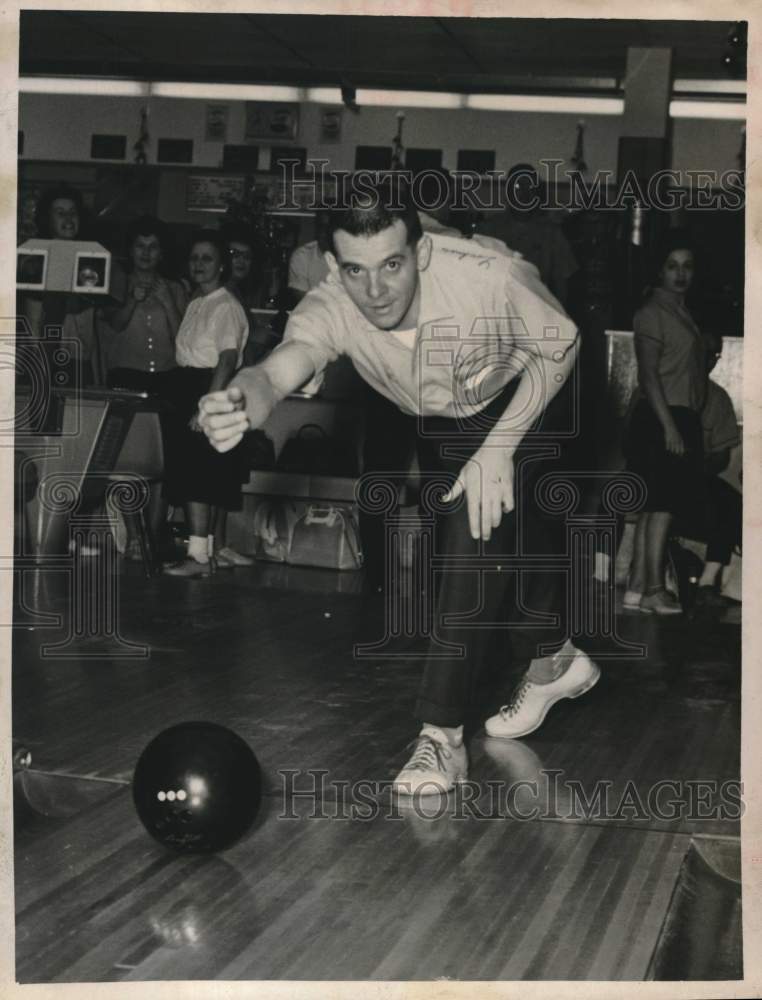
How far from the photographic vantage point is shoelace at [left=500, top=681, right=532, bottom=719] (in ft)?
10.9

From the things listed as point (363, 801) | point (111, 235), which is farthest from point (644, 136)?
point (363, 801)

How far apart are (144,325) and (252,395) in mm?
3793

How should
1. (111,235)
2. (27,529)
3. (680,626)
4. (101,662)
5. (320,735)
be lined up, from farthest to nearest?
(111,235), (27,529), (680,626), (101,662), (320,735)

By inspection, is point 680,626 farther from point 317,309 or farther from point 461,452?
point 317,309

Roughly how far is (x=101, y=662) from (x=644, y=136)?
5055 mm

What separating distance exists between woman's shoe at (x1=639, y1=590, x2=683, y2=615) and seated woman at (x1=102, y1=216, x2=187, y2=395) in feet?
7.40

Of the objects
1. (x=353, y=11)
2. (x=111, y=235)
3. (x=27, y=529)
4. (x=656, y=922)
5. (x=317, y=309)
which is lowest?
(x=656, y=922)

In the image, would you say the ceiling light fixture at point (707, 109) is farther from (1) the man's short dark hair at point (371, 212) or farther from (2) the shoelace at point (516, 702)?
(1) the man's short dark hair at point (371, 212)

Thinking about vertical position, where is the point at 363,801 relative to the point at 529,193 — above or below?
below

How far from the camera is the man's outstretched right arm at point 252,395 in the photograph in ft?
6.91

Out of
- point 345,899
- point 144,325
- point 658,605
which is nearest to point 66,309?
point 144,325

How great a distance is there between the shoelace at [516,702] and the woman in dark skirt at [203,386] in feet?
7.88

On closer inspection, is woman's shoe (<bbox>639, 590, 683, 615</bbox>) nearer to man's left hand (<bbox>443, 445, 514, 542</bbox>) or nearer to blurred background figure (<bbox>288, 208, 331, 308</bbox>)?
blurred background figure (<bbox>288, 208, 331, 308</bbox>)

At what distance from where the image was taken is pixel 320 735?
10.6 ft
